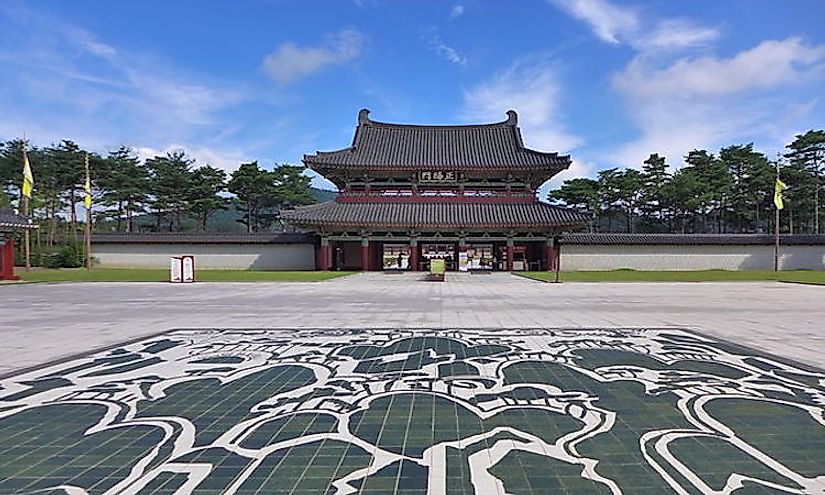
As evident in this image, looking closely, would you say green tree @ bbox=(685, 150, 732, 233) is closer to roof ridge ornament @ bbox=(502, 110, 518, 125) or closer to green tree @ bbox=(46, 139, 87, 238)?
roof ridge ornament @ bbox=(502, 110, 518, 125)

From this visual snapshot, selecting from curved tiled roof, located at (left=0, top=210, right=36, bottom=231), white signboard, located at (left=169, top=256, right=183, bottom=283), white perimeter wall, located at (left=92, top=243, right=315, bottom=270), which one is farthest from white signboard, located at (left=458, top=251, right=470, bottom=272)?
curved tiled roof, located at (left=0, top=210, right=36, bottom=231)

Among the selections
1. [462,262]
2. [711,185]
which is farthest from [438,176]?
[711,185]

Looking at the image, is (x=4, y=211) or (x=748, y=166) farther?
(x=748, y=166)

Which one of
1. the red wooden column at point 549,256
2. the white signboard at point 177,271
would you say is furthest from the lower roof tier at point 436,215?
the white signboard at point 177,271

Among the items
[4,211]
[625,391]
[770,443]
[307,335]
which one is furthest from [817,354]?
[4,211]

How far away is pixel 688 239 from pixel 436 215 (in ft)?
55.6

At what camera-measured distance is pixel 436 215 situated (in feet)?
106

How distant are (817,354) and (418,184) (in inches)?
1100

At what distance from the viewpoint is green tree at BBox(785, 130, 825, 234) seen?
4362cm

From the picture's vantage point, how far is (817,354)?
276 inches

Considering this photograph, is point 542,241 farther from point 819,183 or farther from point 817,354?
point 819,183

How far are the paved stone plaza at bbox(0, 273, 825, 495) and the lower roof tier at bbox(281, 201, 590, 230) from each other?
20915mm

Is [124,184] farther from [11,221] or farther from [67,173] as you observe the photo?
[11,221]

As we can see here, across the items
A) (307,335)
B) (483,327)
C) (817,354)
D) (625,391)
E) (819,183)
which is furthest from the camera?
(819,183)
